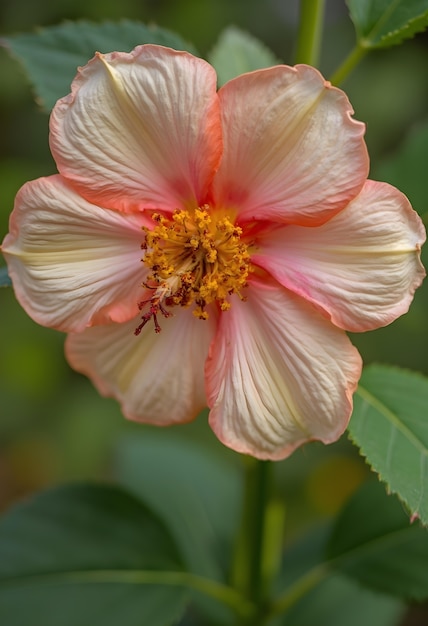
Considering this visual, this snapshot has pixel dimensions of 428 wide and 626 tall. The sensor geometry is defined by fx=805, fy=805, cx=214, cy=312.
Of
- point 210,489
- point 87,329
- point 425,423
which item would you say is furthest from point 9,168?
point 425,423

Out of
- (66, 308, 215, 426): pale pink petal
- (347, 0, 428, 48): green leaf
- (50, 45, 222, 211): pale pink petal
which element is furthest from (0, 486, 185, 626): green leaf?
(347, 0, 428, 48): green leaf

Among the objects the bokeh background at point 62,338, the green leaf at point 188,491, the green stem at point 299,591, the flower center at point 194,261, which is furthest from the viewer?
the bokeh background at point 62,338

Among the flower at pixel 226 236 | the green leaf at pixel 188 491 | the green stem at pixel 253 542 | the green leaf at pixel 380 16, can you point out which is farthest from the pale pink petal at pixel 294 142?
the green leaf at pixel 188 491

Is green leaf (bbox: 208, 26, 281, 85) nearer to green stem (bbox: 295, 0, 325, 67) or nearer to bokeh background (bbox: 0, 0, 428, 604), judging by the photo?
green stem (bbox: 295, 0, 325, 67)

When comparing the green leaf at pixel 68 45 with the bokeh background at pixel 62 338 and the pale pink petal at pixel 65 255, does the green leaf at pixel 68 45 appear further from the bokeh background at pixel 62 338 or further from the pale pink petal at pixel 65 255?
the bokeh background at pixel 62 338

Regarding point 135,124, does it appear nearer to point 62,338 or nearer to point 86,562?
point 86,562

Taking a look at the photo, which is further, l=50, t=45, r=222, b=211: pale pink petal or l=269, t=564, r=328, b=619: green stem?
l=269, t=564, r=328, b=619: green stem

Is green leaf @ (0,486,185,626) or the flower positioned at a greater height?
the flower

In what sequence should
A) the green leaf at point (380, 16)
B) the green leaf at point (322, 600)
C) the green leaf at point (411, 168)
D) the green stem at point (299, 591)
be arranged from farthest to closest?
the green leaf at point (322, 600) < the green stem at point (299, 591) < the green leaf at point (411, 168) < the green leaf at point (380, 16)
